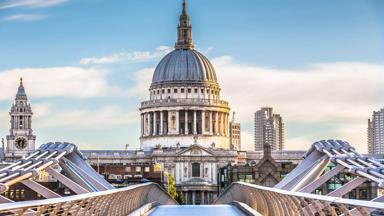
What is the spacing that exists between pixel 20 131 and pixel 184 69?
87.3ft

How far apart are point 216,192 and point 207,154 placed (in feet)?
28.0

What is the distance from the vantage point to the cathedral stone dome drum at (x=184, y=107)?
565ft

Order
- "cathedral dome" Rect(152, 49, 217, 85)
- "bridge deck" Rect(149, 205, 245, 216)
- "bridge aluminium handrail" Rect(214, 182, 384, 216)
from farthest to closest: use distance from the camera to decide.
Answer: "cathedral dome" Rect(152, 49, 217, 85)
"bridge deck" Rect(149, 205, 245, 216)
"bridge aluminium handrail" Rect(214, 182, 384, 216)

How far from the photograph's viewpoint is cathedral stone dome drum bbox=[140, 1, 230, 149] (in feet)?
565

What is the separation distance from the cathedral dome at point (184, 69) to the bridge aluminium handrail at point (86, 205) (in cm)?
13533

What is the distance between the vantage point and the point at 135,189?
36375 millimetres

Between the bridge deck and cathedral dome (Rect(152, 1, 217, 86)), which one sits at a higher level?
cathedral dome (Rect(152, 1, 217, 86))

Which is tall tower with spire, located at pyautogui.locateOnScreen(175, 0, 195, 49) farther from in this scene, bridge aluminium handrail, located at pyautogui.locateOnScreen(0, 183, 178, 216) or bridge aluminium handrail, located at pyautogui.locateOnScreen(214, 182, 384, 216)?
bridge aluminium handrail, located at pyautogui.locateOnScreen(214, 182, 384, 216)

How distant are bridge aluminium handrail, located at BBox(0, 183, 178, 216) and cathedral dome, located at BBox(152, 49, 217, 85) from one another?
444ft

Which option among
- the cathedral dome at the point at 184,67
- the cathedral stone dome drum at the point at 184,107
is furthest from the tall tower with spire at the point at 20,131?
the cathedral dome at the point at 184,67

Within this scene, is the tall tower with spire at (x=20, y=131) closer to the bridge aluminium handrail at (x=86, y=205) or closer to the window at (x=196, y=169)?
the window at (x=196, y=169)

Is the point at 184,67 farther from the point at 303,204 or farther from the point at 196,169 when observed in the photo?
the point at 303,204

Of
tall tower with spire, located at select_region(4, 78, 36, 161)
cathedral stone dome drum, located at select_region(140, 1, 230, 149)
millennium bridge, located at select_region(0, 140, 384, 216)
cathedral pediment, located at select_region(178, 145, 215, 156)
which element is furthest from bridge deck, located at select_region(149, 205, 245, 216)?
tall tower with spire, located at select_region(4, 78, 36, 161)

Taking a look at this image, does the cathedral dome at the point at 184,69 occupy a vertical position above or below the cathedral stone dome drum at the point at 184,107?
above
